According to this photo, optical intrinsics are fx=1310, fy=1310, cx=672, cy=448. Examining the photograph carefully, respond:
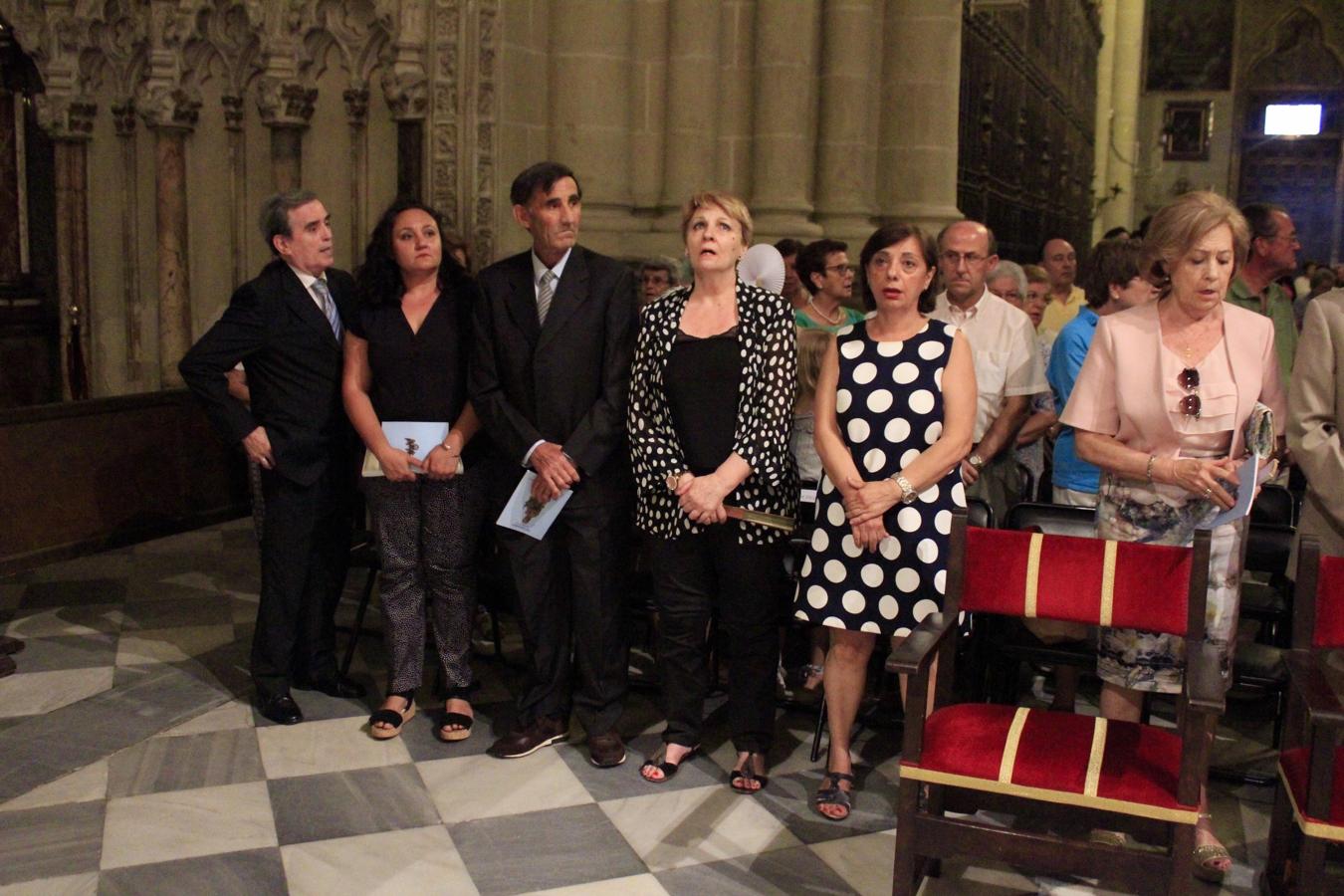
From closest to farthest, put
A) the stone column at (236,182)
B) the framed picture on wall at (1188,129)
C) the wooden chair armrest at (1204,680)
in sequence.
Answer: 1. the wooden chair armrest at (1204,680)
2. the stone column at (236,182)
3. the framed picture on wall at (1188,129)

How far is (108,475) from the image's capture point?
633 cm

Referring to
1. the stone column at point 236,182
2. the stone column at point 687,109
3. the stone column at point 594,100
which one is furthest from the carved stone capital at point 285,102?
the stone column at point 687,109

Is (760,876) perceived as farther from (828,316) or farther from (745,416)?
(828,316)

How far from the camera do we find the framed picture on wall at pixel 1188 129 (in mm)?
23172

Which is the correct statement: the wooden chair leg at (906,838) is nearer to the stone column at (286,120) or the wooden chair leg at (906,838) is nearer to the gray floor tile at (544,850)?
the gray floor tile at (544,850)

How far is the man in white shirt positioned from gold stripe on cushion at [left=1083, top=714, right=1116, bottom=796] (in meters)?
1.38

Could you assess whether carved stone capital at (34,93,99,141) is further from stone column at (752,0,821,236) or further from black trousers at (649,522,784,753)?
black trousers at (649,522,784,753)

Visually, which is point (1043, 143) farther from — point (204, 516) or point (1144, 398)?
point (1144, 398)

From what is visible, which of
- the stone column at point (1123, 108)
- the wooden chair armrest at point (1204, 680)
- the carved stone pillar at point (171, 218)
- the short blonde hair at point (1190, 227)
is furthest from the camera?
the stone column at point (1123, 108)

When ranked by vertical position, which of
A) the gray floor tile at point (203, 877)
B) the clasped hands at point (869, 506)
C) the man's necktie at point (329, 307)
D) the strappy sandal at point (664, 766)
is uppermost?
the man's necktie at point (329, 307)

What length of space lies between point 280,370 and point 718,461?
1.56 meters

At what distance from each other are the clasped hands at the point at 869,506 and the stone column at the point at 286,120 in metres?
4.99

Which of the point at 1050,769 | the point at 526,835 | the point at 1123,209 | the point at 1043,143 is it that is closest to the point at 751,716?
the point at 526,835

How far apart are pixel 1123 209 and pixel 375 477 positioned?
20757 mm
